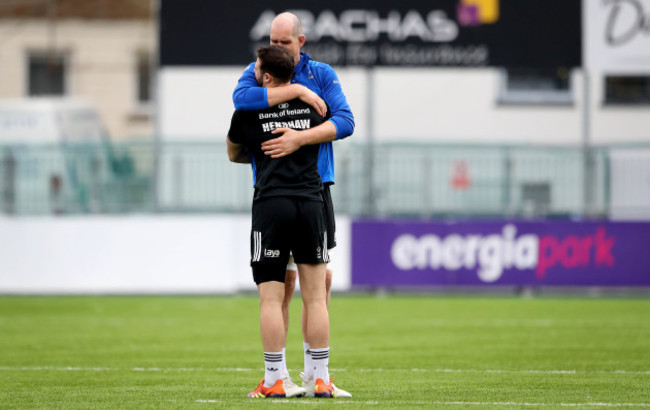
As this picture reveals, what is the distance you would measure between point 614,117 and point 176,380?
1761cm

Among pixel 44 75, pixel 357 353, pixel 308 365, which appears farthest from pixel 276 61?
pixel 44 75

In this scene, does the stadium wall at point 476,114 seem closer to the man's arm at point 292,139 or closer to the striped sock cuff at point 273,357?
the man's arm at point 292,139

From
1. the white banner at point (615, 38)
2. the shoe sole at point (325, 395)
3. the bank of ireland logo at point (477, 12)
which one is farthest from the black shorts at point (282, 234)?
the white banner at point (615, 38)

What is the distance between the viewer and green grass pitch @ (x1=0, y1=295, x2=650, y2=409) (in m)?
7.47

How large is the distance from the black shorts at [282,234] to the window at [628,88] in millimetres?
18485

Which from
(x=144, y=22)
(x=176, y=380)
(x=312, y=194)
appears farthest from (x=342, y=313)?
(x=144, y=22)

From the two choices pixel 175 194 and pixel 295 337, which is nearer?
pixel 295 337

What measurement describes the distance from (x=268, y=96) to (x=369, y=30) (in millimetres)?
11659

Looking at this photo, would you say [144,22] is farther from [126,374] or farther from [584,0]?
[126,374]

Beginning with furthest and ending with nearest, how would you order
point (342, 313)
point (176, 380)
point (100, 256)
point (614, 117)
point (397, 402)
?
point (614, 117)
point (100, 256)
point (342, 313)
point (176, 380)
point (397, 402)

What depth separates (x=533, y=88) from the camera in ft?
82.4

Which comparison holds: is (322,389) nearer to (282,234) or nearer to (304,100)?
(282,234)

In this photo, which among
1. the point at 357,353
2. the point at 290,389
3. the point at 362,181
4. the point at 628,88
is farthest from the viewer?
the point at 628,88

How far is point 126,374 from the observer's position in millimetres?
8891
